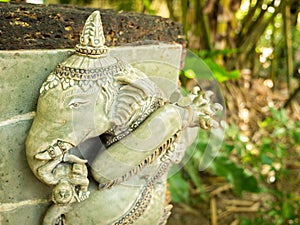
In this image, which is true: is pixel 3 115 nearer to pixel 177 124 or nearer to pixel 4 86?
pixel 4 86

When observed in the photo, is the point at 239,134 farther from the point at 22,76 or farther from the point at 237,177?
the point at 22,76

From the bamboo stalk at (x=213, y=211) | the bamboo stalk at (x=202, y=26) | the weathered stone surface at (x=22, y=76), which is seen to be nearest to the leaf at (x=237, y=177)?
the bamboo stalk at (x=213, y=211)

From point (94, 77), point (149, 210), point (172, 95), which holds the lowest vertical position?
point (149, 210)

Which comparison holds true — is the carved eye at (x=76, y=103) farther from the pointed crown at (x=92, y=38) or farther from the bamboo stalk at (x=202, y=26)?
the bamboo stalk at (x=202, y=26)

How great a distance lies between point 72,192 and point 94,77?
0.62 ft

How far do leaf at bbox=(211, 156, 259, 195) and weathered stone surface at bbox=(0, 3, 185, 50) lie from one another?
29.1 inches

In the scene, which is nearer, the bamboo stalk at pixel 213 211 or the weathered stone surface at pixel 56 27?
the weathered stone surface at pixel 56 27

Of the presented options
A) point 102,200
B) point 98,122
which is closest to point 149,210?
point 102,200

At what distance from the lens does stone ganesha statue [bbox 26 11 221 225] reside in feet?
2.21

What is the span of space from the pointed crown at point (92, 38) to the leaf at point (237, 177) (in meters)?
0.92

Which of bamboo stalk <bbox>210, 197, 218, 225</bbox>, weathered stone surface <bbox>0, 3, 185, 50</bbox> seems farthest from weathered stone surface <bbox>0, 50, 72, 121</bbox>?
bamboo stalk <bbox>210, 197, 218, 225</bbox>

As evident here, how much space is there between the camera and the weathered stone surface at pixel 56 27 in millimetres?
684

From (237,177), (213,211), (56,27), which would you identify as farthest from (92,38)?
(213,211)

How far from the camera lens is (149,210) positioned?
2.74ft
